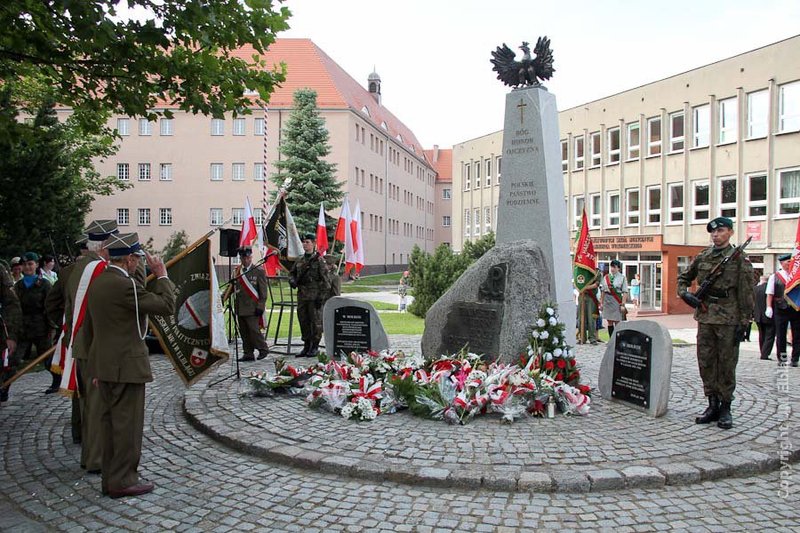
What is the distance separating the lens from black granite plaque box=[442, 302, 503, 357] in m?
8.15

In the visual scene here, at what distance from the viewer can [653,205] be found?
102 feet

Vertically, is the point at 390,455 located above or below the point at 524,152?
below

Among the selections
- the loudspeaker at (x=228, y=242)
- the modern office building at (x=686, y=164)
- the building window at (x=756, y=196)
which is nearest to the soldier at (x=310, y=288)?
the loudspeaker at (x=228, y=242)

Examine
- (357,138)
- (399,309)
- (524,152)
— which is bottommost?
(399,309)

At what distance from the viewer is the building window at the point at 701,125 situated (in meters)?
28.0

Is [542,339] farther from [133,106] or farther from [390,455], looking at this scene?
[133,106]

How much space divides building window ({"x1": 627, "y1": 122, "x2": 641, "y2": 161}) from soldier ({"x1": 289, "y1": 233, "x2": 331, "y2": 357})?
2501 cm

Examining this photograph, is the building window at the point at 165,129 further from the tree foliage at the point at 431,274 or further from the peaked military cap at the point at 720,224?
the peaked military cap at the point at 720,224

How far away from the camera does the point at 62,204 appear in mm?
18500

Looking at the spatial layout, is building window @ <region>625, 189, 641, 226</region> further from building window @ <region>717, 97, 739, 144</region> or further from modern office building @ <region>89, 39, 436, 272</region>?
modern office building @ <region>89, 39, 436, 272</region>

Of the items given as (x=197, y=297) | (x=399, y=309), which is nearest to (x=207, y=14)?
(x=197, y=297)

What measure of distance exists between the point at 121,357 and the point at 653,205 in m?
30.3

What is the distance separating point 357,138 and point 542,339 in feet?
170

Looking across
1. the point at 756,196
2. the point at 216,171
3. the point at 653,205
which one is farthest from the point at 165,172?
the point at 756,196
